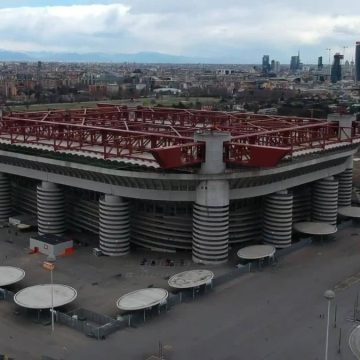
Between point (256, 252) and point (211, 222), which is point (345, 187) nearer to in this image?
point (256, 252)

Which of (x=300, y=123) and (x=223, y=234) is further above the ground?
(x=300, y=123)

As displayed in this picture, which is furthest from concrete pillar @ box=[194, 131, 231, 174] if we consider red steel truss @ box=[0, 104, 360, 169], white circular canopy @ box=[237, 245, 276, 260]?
white circular canopy @ box=[237, 245, 276, 260]

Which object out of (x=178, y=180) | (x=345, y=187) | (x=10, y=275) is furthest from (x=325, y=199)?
(x=10, y=275)

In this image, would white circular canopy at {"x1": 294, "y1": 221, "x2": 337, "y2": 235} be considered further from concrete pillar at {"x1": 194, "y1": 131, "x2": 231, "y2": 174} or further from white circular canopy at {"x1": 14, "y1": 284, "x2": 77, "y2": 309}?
white circular canopy at {"x1": 14, "y1": 284, "x2": 77, "y2": 309}

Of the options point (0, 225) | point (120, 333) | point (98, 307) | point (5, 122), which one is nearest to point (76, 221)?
point (0, 225)

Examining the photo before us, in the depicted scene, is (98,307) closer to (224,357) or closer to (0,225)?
(224,357)

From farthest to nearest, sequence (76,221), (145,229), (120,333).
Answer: (76,221) → (145,229) → (120,333)

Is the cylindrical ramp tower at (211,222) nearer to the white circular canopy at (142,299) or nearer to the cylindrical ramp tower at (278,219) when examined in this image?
the cylindrical ramp tower at (278,219)
